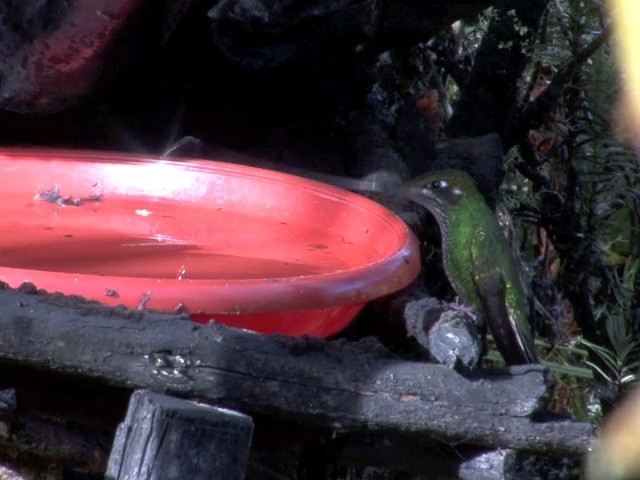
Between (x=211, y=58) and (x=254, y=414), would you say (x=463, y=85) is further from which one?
(x=254, y=414)

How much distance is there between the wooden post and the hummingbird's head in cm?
132

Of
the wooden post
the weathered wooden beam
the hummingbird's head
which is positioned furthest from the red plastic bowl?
the hummingbird's head

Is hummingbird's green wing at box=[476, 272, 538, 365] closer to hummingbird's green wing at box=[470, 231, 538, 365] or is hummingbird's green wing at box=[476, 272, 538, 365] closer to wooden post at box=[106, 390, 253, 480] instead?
hummingbird's green wing at box=[470, 231, 538, 365]

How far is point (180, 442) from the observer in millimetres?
1116

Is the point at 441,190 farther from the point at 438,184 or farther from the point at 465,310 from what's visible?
the point at 465,310

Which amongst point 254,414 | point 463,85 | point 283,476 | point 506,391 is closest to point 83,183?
point 283,476

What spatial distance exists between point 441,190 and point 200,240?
2.63ft

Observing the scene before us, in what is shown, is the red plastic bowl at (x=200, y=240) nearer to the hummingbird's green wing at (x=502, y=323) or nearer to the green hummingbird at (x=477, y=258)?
the green hummingbird at (x=477, y=258)

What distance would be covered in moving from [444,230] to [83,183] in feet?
3.03

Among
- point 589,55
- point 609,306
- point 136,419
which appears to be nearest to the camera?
point 136,419

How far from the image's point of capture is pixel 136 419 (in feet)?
3.79

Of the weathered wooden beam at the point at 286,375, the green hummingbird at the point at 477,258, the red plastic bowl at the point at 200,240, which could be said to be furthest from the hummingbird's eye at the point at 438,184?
the weathered wooden beam at the point at 286,375

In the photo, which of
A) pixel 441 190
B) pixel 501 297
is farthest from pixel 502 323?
pixel 441 190

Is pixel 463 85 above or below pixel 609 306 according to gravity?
above
